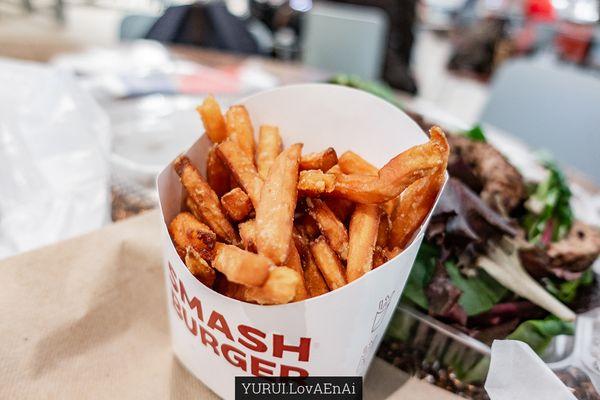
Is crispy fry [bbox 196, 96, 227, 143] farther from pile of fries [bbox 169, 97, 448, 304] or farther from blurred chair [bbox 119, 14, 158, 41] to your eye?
blurred chair [bbox 119, 14, 158, 41]

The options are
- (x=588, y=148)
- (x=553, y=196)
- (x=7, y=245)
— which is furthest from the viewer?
(x=588, y=148)

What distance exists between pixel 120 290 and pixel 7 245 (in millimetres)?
306

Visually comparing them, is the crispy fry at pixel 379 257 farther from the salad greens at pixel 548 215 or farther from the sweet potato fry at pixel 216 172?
the salad greens at pixel 548 215

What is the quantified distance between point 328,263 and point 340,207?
0.14 m

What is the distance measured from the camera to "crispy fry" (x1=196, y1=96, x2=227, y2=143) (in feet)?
2.58

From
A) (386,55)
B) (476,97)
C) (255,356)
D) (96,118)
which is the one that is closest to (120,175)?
(96,118)

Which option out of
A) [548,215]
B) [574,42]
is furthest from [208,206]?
[574,42]

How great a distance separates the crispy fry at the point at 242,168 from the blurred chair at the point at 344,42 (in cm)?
230

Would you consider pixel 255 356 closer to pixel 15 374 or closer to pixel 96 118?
pixel 15 374

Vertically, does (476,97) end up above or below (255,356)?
below

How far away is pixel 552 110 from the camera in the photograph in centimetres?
212

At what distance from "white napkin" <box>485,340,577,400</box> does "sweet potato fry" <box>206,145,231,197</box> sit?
54cm

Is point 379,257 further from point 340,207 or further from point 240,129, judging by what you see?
point 240,129

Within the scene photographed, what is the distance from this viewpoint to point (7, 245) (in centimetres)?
98
